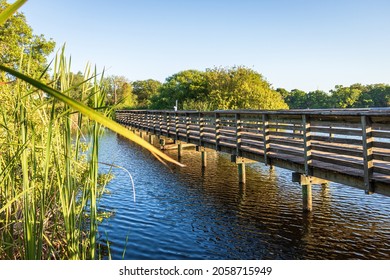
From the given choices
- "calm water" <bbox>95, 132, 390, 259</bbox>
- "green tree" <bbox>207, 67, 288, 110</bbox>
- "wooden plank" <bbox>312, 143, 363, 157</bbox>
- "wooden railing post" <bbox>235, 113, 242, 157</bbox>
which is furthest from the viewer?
"green tree" <bbox>207, 67, 288, 110</bbox>

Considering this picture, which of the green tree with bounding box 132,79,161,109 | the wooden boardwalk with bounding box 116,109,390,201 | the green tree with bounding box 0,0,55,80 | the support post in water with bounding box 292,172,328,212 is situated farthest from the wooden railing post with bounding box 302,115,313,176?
the green tree with bounding box 132,79,161,109

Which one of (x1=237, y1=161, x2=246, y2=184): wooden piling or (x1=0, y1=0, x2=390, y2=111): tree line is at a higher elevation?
(x1=0, y1=0, x2=390, y2=111): tree line

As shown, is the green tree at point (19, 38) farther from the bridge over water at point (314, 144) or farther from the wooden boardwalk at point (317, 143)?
the wooden boardwalk at point (317, 143)

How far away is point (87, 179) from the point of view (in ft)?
A: 8.49

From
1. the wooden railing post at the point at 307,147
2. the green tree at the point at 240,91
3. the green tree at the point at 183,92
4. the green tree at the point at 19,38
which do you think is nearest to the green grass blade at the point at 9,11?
the wooden railing post at the point at 307,147

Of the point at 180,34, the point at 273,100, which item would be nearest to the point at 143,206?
the point at 273,100

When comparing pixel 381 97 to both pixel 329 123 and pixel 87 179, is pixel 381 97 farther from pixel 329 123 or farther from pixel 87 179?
pixel 87 179

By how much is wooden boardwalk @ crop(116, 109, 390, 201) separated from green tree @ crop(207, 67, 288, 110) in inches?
701

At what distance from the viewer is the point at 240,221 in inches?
338

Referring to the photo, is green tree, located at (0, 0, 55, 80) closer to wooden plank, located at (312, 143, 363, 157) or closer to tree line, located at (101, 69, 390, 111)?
tree line, located at (101, 69, 390, 111)

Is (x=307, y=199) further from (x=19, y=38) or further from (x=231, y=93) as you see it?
(x=231, y=93)

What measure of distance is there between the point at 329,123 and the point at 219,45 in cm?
4081

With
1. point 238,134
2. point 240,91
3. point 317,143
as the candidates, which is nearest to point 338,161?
point 317,143

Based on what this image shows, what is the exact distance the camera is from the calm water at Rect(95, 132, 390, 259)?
6816 millimetres
